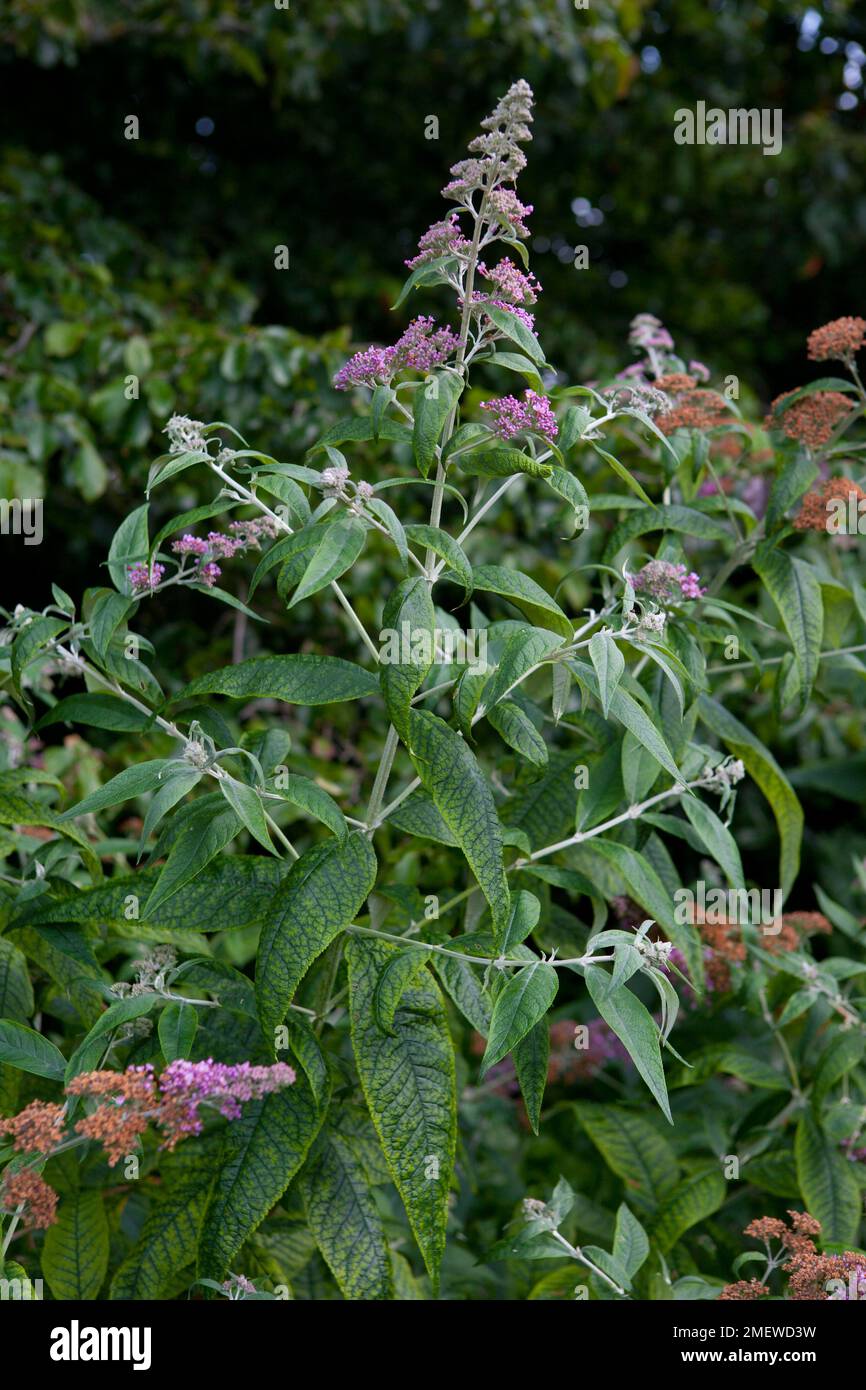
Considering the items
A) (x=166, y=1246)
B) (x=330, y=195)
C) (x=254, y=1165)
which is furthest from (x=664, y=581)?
(x=330, y=195)

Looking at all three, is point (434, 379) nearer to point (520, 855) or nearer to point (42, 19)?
point (520, 855)

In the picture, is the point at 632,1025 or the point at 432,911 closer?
the point at 632,1025

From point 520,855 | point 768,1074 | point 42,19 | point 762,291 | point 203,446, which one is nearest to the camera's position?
point 203,446

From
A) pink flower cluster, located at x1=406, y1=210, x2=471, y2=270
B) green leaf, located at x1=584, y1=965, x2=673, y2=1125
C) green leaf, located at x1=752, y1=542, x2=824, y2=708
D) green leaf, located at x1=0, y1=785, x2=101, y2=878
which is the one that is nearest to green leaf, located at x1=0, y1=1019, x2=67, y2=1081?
green leaf, located at x1=0, y1=785, x2=101, y2=878

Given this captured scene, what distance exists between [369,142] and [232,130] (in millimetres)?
500

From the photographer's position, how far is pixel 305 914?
1.21 meters

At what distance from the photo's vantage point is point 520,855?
1634mm

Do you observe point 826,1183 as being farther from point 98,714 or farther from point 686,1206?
point 98,714

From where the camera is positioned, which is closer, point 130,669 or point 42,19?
point 130,669

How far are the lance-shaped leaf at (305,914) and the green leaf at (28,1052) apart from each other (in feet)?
0.82

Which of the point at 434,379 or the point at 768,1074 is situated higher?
the point at 434,379

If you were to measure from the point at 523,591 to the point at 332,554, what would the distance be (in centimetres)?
21
